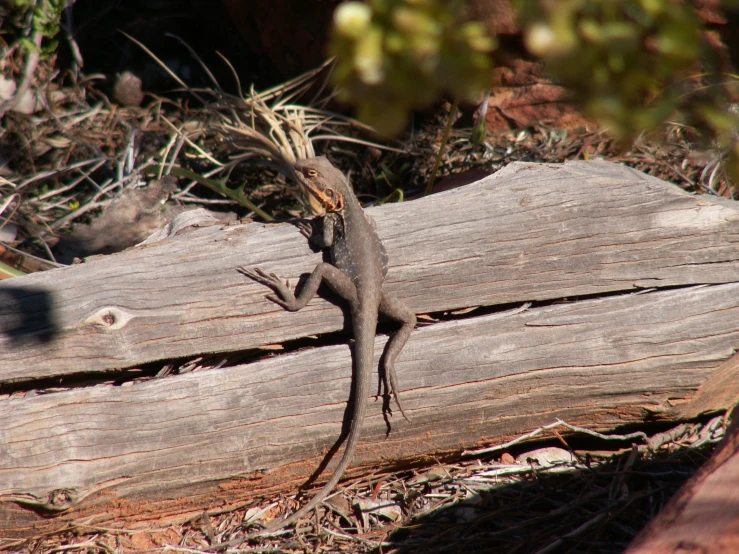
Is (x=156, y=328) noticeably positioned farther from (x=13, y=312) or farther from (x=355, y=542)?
(x=355, y=542)

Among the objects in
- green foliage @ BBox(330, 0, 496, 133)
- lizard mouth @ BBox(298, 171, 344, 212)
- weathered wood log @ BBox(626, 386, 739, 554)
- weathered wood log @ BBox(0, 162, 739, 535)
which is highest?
green foliage @ BBox(330, 0, 496, 133)

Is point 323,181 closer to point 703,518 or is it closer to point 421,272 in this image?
point 421,272

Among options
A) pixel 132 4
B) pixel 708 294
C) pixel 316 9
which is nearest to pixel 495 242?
pixel 708 294

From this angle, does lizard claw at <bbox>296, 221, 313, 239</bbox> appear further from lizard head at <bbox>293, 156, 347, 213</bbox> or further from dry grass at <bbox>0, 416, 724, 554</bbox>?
dry grass at <bbox>0, 416, 724, 554</bbox>

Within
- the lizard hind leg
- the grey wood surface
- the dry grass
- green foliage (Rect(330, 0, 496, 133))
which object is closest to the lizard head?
the grey wood surface

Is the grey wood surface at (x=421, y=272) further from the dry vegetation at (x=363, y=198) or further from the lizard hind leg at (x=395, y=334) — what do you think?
the dry vegetation at (x=363, y=198)

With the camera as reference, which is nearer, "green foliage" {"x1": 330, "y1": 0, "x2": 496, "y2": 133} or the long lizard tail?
"green foliage" {"x1": 330, "y1": 0, "x2": 496, "y2": 133}
